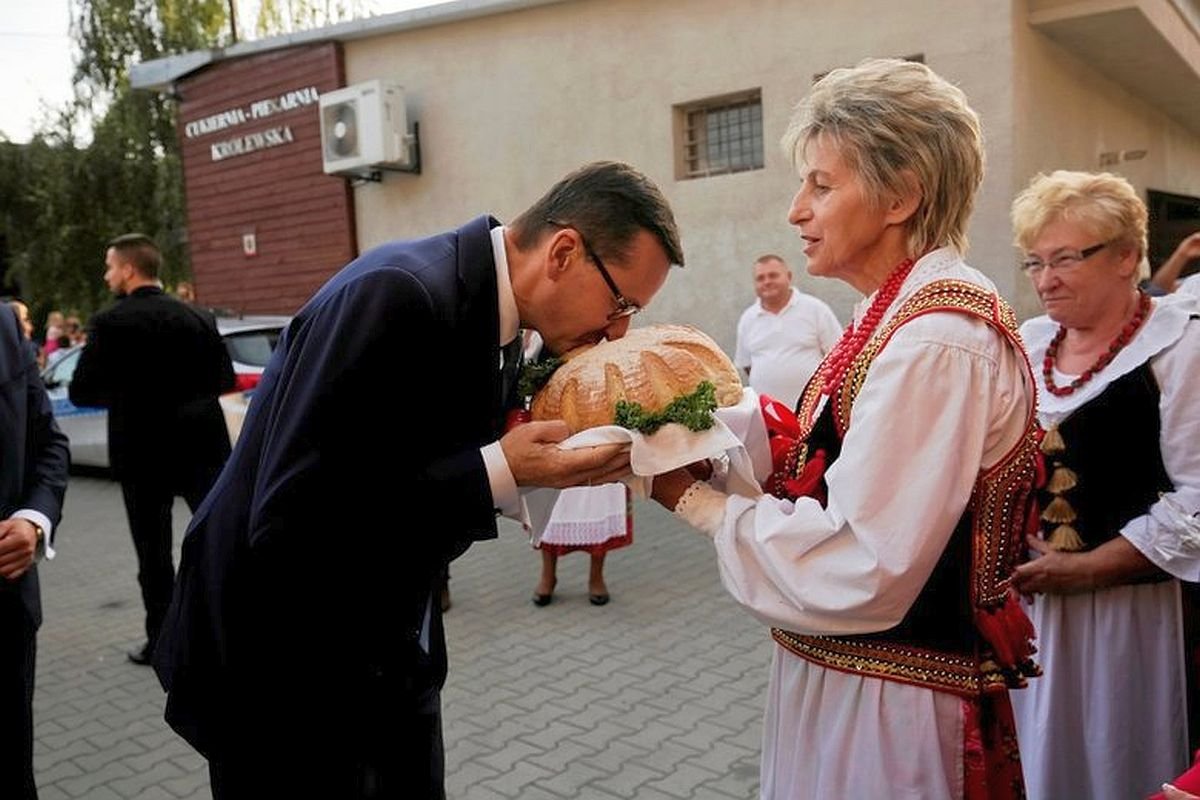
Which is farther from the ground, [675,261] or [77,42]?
[77,42]

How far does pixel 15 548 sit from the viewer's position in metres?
2.70

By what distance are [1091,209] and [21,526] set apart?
3123 millimetres

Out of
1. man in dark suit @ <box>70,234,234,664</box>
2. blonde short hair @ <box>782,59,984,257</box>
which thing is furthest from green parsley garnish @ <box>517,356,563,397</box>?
man in dark suit @ <box>70,234,234,664</box>

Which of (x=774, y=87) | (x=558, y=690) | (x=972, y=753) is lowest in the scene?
(x=558, y=690)

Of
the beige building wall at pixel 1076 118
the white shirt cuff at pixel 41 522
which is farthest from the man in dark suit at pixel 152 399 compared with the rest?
the beige building wall at pixel 1076 118

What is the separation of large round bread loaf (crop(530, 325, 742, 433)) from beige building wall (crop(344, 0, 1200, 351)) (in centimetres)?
681

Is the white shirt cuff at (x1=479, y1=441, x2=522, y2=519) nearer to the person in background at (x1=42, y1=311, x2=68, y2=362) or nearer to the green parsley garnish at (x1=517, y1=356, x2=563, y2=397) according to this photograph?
the green parsley garnish at (x1=517, y1=356, x2=563, y2=397)

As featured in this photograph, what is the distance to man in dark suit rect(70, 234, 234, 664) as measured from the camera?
514 cm

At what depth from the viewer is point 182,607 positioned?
72.8 inches

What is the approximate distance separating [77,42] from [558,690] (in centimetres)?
2404

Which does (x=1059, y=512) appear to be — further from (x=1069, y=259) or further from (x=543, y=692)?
(x=543, y=692)

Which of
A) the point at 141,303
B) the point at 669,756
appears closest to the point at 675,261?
the point at 669,756

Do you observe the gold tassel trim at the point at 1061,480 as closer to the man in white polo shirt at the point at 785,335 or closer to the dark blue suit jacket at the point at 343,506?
the dark blue suit jacket at the point at 343,506

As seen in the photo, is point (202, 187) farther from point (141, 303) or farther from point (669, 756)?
point (669, 756)
